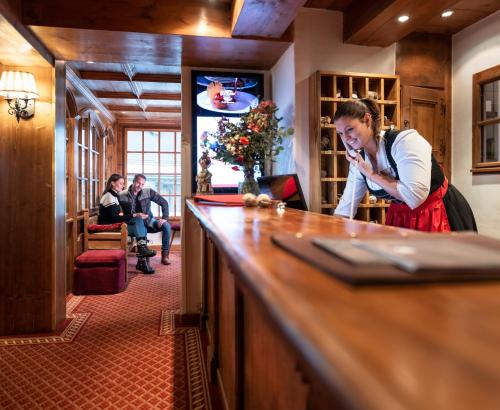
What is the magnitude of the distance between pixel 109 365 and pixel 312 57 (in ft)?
8.45

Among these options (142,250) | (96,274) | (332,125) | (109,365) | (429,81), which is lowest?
(109,365)

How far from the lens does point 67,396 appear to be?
223 centimetres

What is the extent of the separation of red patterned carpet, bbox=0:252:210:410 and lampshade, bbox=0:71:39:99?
187cm

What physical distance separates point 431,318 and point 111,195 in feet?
17.7

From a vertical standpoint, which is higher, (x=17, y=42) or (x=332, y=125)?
(x=17, y=42)

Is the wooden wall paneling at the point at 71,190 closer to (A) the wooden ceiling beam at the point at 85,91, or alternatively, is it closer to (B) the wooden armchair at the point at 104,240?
(B) the wooden armchair at the point at 104,240

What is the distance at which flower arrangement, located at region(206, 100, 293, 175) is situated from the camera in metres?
2.85

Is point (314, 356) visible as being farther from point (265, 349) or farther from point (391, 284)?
point (265, 349)

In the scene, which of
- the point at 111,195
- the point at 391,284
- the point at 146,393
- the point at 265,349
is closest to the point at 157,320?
the point at 146,393

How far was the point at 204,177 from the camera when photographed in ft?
10.0

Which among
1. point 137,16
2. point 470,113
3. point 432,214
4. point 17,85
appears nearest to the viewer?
point 432,214

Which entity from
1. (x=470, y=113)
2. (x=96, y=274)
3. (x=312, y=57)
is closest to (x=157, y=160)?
(x=96, y=274)

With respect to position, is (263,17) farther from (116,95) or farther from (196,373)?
(116,95)

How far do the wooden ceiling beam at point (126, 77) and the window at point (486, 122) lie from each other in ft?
11.5
